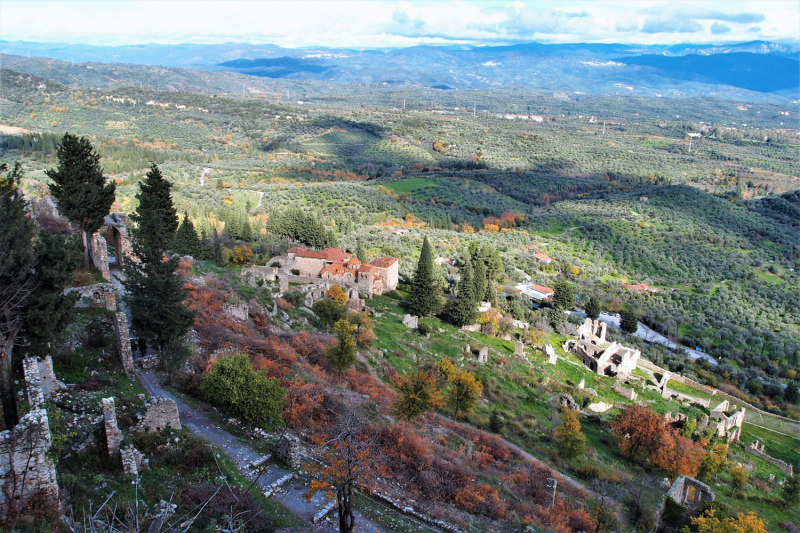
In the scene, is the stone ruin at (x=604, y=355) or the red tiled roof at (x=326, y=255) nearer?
the stone ruin at (x=604, y=355)

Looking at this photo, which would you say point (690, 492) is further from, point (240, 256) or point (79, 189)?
point (240, 256)

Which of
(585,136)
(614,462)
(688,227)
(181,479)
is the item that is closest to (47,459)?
(181,479)

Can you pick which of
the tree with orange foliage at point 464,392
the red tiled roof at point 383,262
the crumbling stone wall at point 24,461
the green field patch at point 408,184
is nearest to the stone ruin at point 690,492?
the tree with orange foliage at point 464,392

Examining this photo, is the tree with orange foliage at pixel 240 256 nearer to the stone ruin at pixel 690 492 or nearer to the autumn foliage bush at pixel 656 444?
the autumn foliage bush at pixel 656 444

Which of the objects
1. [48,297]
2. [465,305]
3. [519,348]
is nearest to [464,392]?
[519,348]

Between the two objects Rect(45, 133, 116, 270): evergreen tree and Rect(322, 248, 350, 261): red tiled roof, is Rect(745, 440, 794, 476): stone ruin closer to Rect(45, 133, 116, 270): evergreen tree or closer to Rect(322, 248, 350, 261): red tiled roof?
Rect(322, 248, 350, 261): red tiled roof

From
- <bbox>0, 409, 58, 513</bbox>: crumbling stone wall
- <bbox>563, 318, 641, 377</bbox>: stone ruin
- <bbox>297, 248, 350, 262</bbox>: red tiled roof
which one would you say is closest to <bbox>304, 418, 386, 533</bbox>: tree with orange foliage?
<bbox>0, 409, 58, 513</bbox>: crumbling stone wall
